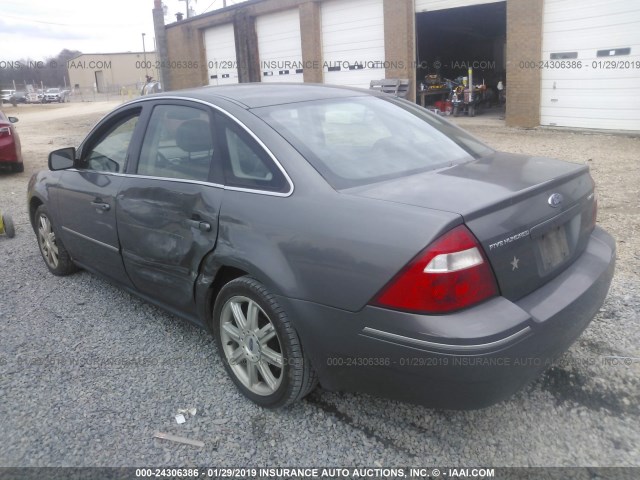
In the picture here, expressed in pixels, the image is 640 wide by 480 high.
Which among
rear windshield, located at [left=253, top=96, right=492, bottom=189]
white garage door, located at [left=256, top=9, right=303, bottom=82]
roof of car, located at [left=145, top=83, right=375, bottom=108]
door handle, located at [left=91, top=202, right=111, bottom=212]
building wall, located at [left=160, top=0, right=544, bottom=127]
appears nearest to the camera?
rear windshield, located at [left=253, top=96, right=492, bottom=189]

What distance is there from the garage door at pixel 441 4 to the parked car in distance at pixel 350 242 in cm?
1274

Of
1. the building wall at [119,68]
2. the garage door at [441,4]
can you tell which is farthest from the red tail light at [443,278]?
the building wall at [119,68]

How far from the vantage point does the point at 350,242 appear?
2408mm

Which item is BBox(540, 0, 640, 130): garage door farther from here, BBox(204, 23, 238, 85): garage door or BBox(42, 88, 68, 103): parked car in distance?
BBox(42, 88, 68, 103): parked car in distance

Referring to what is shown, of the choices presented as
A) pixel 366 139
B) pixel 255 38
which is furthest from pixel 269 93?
pixel 255 38

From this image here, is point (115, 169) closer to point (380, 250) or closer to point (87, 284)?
point (87, 284)

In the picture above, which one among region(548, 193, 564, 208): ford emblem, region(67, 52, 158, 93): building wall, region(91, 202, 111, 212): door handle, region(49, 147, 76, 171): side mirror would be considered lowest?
region(91, 202, 111, 212): door handle

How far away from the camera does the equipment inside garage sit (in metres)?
19.1

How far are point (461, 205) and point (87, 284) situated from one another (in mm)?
3608

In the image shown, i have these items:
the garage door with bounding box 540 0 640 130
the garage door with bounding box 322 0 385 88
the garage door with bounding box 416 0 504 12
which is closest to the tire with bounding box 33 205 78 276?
the garage door with bounding box 540 0 640 130

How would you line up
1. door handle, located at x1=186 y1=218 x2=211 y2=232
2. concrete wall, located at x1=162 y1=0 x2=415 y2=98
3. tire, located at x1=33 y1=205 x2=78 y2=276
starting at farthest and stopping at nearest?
concrete wall, located at x1=162 y1=0 x2=415 y2=98 → tire, located at x1=33 y1=205 x2=78 y2=276 → door handle, located at x1=186 y1=218 x2=211 y2=232

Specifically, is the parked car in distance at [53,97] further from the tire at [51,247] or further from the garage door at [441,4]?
the tire at [51,247]

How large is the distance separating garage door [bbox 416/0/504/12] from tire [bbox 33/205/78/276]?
42.8ft

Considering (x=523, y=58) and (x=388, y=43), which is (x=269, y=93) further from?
(x=388, y=43)
